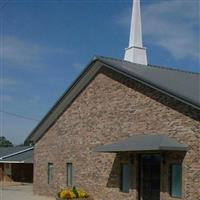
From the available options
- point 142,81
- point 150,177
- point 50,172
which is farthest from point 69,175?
point 142,81

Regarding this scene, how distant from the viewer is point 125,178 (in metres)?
21.5

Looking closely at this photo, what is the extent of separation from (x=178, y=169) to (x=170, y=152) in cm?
74

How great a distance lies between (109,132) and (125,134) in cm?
140

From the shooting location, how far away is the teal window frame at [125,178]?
2123cm

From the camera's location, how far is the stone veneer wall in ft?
59.0

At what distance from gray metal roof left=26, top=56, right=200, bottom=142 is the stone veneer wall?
371mm

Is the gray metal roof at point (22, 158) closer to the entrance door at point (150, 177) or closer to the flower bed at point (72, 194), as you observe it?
the flower bed at point (72, 194)

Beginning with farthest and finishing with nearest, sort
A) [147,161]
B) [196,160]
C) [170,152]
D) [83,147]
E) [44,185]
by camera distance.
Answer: [44,185] < [83,147] < [147,161] < [170,152] < [196,160]

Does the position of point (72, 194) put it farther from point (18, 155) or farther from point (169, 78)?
point (18, 155)

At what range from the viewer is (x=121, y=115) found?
71.8ft

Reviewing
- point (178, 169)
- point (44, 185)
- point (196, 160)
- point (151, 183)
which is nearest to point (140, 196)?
point (151, 183)

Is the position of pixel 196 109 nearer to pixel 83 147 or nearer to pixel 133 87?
pixel 133 87

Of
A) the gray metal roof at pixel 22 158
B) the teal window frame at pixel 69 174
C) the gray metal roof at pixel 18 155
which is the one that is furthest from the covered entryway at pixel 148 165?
the gray metal roof at pixel 18 155

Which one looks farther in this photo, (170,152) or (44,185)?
(44,185)
